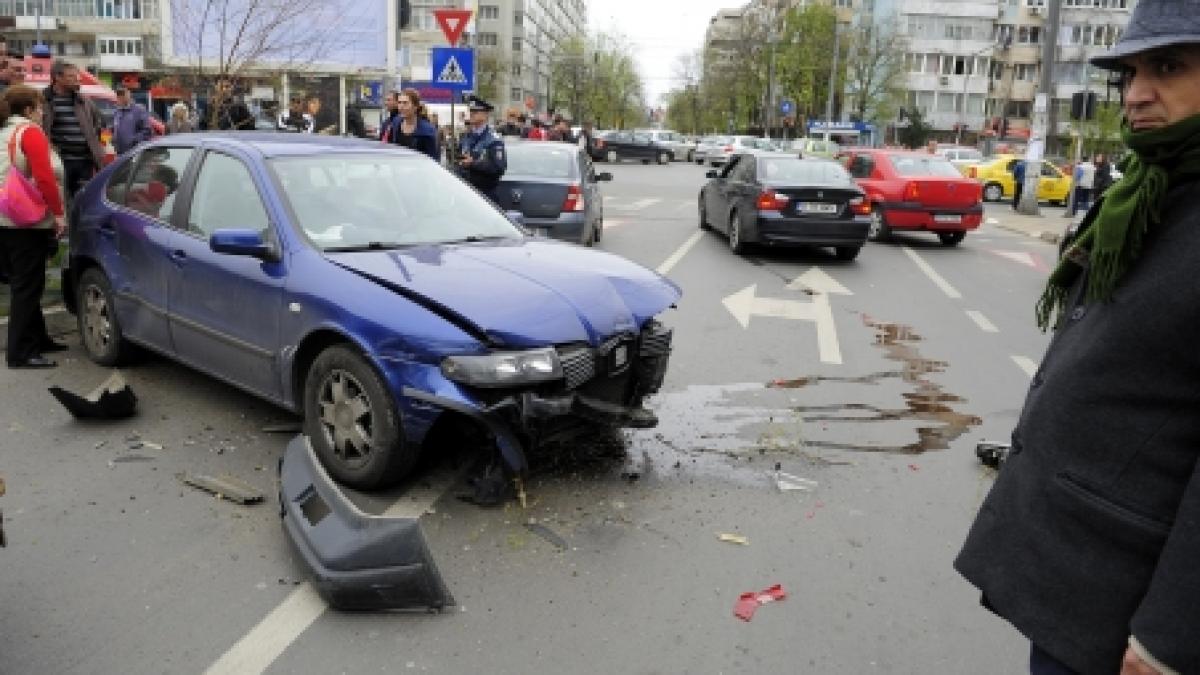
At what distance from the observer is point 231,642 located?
3.13 meters

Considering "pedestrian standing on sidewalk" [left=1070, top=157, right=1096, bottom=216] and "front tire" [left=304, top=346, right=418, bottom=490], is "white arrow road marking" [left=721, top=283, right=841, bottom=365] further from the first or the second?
"pedestrian standing on sidewalk" [left=1070, top=157, right=1096, bottom=216]

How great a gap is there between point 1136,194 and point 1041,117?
24.6 m

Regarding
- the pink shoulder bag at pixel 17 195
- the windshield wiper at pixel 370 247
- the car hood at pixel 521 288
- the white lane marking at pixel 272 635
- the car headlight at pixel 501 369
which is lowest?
the white lane marking at pixel 272 635

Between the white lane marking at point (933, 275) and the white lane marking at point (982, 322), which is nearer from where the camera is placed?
the white lane marking at point (982, 322)

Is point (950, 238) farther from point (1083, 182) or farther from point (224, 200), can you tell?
point (224, 200)

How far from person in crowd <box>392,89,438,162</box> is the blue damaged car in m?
4.94

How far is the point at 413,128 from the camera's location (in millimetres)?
10867

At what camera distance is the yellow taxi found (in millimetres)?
30031

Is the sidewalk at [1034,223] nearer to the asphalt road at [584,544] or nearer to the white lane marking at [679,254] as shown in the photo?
the white lane marking at [679,254]

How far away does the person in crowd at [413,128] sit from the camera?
426 inches

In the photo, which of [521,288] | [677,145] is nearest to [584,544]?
[521,288]

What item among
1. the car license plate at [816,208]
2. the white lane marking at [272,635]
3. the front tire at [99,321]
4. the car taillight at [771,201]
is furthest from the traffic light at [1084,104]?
the white lane marking at [272,635]

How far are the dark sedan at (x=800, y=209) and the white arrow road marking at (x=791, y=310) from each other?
238 centimetres

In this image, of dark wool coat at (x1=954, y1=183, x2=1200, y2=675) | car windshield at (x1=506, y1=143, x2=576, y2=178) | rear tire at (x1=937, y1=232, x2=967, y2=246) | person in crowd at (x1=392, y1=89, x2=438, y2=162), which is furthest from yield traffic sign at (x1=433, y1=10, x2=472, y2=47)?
dark wool coat at (x1=954, y1=183, x2=1200, y2=675)
